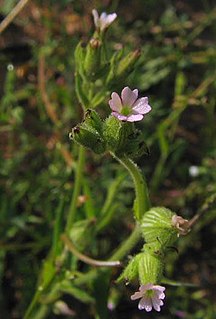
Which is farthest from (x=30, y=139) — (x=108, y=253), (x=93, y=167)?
(x=108, y=253)

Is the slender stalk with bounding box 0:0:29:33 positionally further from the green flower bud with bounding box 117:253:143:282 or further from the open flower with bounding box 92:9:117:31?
the green flower bud with bounding box 117:253:143:282

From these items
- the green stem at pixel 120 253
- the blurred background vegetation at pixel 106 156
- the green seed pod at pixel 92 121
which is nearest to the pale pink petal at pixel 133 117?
the green seed pod at pixel 92 121

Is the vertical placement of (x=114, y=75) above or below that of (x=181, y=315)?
above

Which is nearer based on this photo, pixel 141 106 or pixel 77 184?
pixel 141 106

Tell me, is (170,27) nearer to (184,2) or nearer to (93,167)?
(184,2)

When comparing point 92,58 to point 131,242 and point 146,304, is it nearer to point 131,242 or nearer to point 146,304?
point 131,242

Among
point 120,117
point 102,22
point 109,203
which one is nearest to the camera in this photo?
point 120,117

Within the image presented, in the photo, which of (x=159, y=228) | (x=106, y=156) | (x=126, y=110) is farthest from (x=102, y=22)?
(x=106, y=156)
